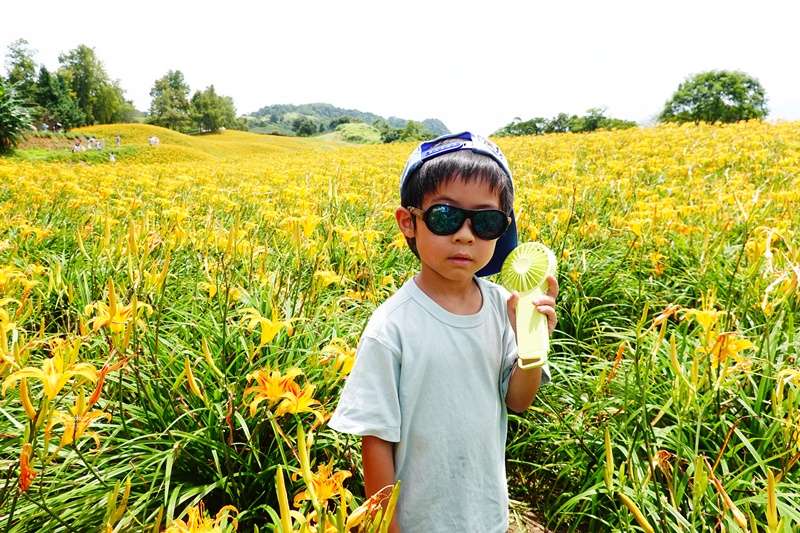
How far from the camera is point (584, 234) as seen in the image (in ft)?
9.55

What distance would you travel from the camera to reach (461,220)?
41.8 inches

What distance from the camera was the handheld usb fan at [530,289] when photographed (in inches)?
41.0

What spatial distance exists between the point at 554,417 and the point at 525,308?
1.10m

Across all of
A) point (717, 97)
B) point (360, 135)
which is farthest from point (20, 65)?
point (717, 97)

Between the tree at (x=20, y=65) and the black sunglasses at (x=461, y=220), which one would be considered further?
the tree at (x=20, y=65)

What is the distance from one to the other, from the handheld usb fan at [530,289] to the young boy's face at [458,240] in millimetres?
82

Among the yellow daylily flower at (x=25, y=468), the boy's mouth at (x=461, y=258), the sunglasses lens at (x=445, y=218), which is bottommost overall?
the yellow daylily flower at (x=25, y=468)

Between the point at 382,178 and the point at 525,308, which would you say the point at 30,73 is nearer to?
the point at 382,178

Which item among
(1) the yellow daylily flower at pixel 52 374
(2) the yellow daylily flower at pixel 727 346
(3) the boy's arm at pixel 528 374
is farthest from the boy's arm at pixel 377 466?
(2) the yellow daylily flower at pixel 727 346

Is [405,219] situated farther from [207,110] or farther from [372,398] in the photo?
[207,110]

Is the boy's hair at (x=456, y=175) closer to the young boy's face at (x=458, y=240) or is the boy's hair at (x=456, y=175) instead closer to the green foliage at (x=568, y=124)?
the young boy's face at (x=458, y=240)

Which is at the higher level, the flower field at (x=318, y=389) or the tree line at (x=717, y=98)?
the tree line at (x=717, y=98)

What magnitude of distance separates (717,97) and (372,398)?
41656 millimetres

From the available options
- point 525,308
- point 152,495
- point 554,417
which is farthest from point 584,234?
point 152,495
